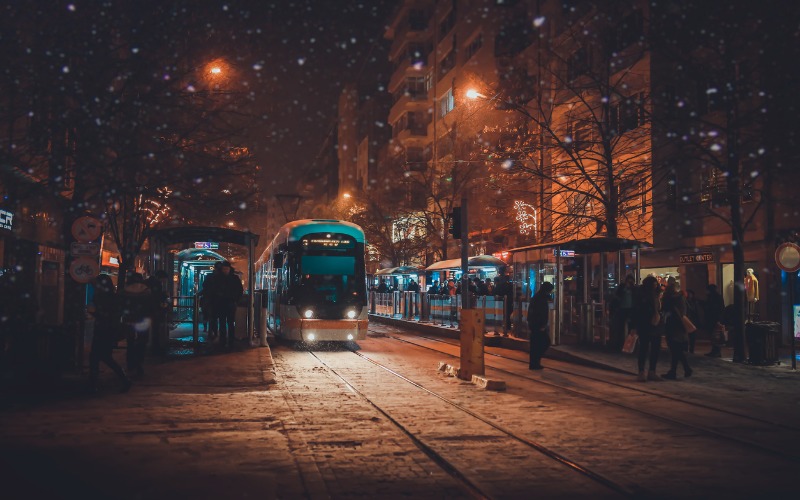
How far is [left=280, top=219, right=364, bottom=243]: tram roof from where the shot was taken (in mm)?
21797

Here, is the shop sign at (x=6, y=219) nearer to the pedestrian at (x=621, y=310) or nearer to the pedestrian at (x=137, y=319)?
the pedestrian at (x=137, y=319)

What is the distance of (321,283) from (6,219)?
8.56m

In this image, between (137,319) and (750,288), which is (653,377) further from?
(750,288)

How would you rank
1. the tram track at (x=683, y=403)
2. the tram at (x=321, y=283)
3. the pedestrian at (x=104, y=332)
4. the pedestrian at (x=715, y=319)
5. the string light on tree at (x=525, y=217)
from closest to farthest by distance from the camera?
the tram track at (x=683, y=403), the pedestrian at (x=104, y=332), the pedestrian at (x=715, y=319), the tram at (x=321, y=283), the string light on tree at (x=525, y=217)

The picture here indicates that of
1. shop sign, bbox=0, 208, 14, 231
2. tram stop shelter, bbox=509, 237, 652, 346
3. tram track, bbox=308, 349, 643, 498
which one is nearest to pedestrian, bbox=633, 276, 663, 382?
tram track, bbox=308, 349, 643, 498

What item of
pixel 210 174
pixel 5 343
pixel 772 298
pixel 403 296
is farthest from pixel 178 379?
pixel 403 296

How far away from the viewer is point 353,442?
27.3 ft

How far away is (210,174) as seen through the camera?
607 inches

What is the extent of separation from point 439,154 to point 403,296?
2317 centimetres

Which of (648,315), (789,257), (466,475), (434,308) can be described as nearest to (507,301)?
(434,308)

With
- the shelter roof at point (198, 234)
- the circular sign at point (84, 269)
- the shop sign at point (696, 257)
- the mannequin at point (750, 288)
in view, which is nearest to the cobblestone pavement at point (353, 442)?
the circular sign at point (84, 269)

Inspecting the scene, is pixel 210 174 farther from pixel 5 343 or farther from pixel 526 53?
pixel 526 53

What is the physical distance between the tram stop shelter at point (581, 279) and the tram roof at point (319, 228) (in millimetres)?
5003

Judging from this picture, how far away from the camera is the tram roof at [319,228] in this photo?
21.8 m
